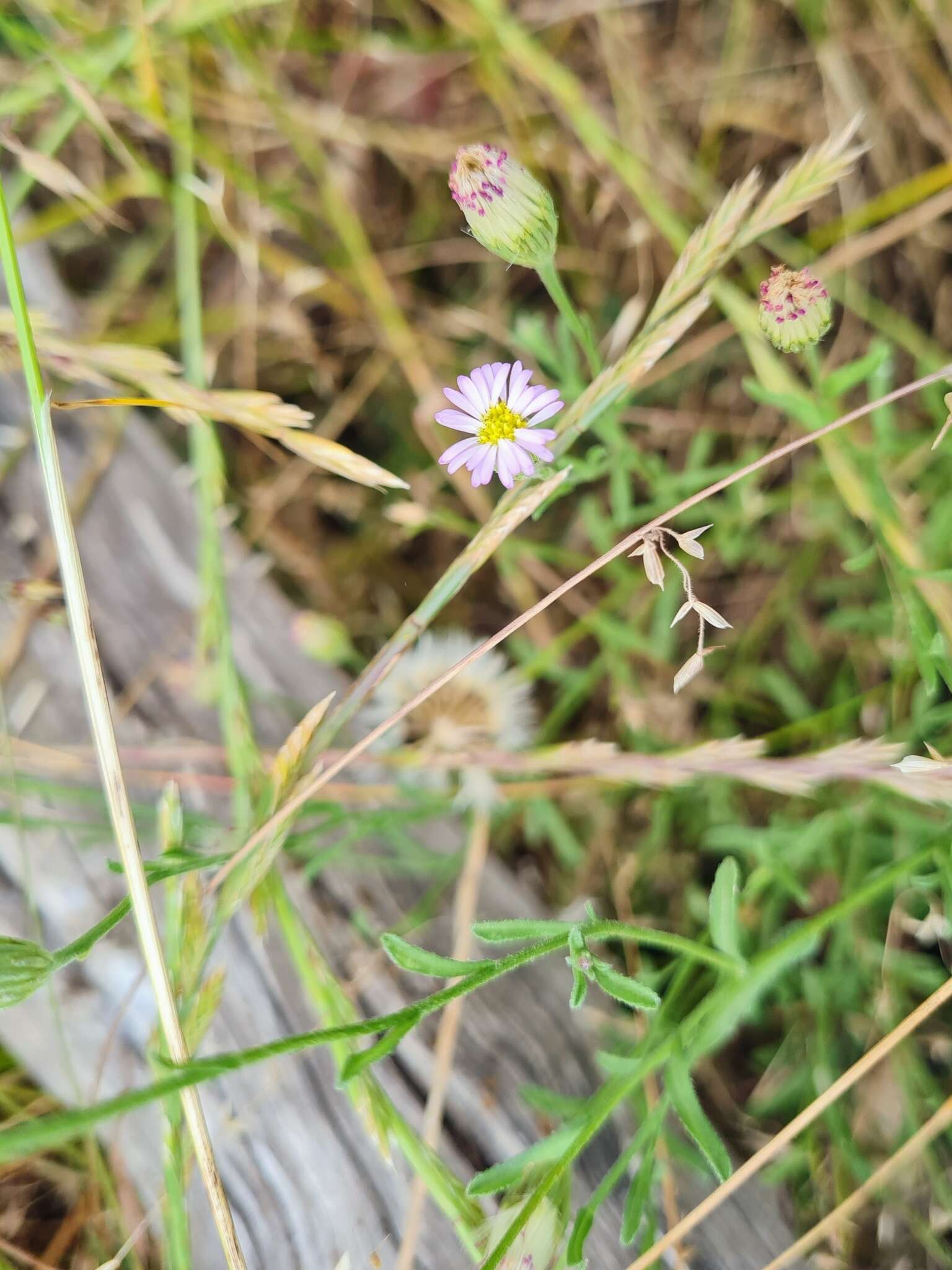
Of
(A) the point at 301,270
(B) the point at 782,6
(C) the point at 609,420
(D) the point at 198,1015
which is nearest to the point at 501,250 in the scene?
(C) the point at 609,420

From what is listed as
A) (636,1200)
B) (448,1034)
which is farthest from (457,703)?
(636,1200)

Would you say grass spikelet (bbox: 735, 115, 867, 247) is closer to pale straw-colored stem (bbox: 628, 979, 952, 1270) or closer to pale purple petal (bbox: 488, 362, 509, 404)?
pale purple petal (bbox: 488, 362, 509, 404)

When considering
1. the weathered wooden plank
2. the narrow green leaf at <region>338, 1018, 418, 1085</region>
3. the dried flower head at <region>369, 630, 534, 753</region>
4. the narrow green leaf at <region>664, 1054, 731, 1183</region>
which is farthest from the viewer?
the dried flower head at <region>369, 630, 534, 753</region>

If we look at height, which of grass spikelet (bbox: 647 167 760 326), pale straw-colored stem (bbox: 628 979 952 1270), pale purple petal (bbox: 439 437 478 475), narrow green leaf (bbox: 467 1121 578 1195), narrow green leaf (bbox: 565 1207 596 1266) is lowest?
pale straw-colored stem (bbox: 628 979 952 1270)

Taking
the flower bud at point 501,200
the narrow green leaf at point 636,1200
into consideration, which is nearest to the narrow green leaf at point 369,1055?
the narrow green leaf at point 636,1200

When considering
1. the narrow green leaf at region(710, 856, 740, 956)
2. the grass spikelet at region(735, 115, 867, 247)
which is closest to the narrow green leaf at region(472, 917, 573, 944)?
the narrow green leaf at region(710, 856, 740, 956)

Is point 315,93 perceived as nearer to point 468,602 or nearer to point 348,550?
point 348,550
